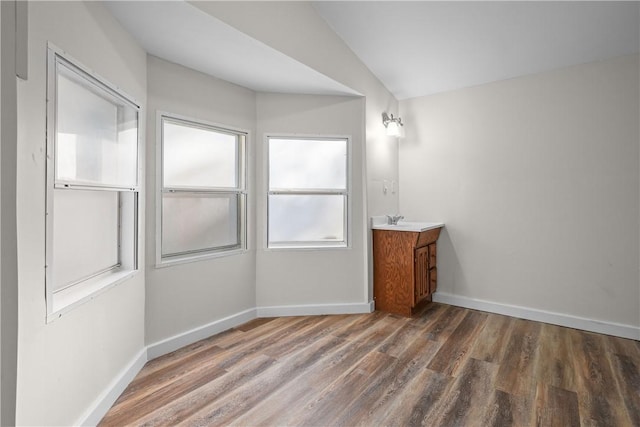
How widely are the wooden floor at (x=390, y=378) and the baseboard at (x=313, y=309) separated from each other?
19cm

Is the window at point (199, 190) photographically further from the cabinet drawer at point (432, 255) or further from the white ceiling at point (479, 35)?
the cabinet drawer at point (432, 255)

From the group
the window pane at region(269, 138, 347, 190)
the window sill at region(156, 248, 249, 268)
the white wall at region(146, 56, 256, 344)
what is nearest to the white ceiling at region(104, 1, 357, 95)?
the white wall at region(146, 56, 256, 344)

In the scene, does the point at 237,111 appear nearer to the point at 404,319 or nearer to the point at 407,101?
the point at 407,101

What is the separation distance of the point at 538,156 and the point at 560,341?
5.35 feet

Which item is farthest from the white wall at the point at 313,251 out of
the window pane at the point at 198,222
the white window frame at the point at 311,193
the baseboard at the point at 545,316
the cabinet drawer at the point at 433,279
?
the baseboard at the point at 545,316

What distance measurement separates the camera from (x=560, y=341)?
267cm

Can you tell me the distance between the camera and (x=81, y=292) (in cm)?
166

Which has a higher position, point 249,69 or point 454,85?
point 454,85

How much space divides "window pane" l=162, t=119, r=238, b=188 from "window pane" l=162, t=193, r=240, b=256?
12cm

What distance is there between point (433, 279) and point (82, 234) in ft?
10.3

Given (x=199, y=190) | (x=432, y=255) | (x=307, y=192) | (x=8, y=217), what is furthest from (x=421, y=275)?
(x=8, y=217)

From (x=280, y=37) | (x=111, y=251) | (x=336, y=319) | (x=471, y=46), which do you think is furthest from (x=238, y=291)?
(x=471, y=46)

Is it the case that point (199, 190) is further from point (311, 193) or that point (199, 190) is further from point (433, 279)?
point (433, 279)

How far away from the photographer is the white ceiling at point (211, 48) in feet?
5.96
